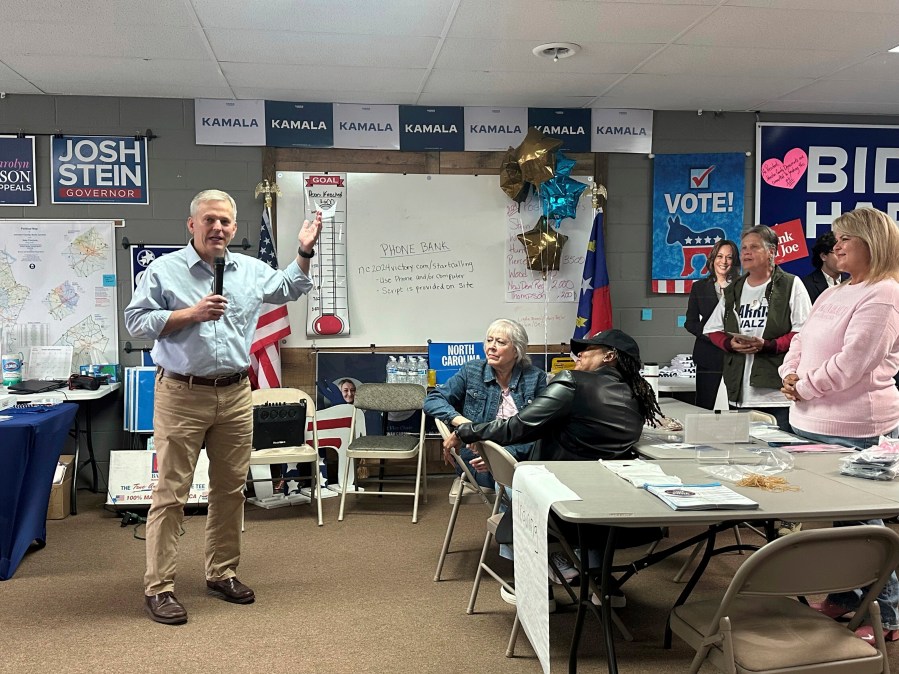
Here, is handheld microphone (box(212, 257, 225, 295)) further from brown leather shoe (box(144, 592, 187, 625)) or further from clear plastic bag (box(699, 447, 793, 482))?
clear plastic bag (box(699, 447, 793, 482))

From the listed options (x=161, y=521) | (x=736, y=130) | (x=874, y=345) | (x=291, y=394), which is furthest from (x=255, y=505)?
(x=736, y=130)

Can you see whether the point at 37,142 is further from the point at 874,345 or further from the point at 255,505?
the point at 874,345

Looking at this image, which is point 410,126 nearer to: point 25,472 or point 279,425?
point 279,425

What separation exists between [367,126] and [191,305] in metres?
2.77

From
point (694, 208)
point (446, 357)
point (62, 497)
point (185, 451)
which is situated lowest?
point (62, 497)

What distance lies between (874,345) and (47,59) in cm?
462

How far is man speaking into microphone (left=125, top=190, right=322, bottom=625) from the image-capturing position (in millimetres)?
3123

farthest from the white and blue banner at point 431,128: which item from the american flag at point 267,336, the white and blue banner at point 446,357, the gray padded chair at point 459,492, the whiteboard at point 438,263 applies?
the gray padded chair at point 459,492

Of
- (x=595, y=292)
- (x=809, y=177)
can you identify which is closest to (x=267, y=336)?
(x=595, y=292)

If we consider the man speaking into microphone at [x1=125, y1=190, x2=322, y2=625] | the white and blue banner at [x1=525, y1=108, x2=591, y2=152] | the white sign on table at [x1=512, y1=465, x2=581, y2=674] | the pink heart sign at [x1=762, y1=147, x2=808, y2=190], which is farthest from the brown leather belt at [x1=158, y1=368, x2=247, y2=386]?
the pink heart sign at [x1=762, y1=147, x2=808, y2=190]

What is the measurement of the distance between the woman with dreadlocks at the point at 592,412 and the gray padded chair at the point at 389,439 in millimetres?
1719

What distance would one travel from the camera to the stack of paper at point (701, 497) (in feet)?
7.20

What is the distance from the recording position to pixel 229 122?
5391 mm

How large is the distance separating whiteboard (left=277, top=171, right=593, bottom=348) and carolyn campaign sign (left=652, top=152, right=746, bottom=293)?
61 centimetres
